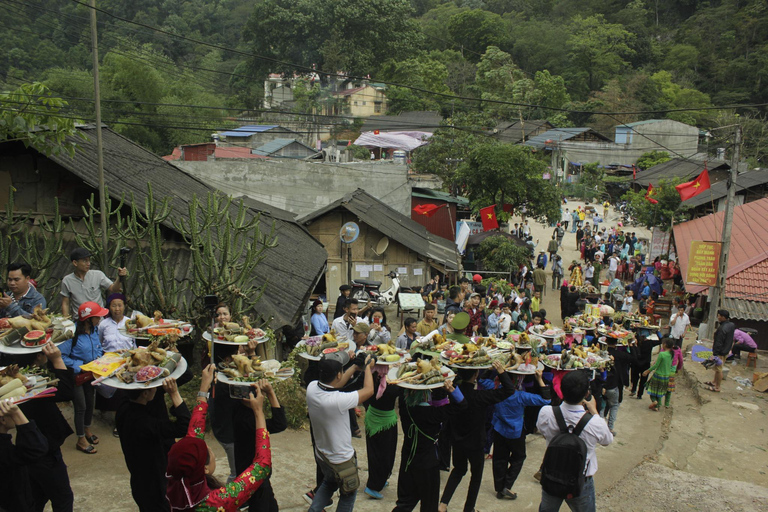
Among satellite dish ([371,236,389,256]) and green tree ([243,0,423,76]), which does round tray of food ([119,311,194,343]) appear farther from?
green tree ([243,0,423,76])

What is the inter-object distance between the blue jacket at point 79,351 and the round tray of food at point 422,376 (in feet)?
9.74

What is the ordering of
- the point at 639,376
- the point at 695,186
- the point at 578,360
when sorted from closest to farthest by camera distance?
the point at 578,360, the point at 639,376, the point at 695,186

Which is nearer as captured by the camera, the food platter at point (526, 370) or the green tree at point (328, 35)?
the food platter at point (526, 370)

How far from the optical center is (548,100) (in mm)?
64938

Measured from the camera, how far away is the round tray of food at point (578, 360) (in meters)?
7.67

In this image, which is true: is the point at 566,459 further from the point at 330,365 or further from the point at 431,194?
the point at 431,194

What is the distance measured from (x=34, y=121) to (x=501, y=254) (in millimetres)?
18497

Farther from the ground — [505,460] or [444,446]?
[444,446]

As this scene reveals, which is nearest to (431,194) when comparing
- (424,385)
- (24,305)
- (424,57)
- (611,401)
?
(611,401)

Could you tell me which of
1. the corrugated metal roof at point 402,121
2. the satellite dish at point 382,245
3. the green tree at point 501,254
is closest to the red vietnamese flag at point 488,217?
the green tree at point 501,254

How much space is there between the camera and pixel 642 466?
899 cm

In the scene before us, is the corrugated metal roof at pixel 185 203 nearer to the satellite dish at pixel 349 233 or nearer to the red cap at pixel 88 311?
the satellite dish at pixel 349 233

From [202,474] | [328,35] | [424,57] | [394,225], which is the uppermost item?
[328,35]

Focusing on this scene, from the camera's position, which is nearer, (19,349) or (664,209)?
(19,349)
